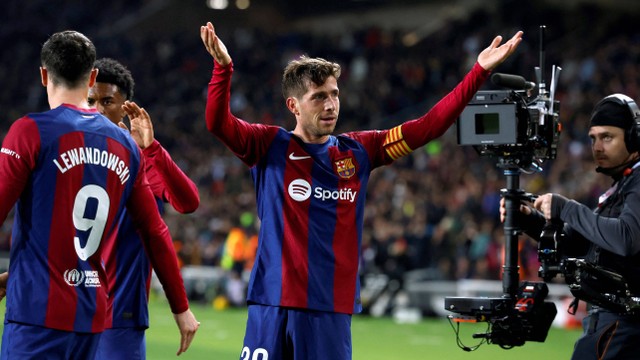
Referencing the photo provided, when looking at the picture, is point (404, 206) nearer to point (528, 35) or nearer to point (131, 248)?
point (528, 35)

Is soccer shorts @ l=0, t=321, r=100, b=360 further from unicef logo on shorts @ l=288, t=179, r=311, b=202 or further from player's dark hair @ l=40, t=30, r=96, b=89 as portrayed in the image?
unicef logo on shorts @ l=288, t=179, r=311, b=202

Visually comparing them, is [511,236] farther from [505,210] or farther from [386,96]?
[386,96]

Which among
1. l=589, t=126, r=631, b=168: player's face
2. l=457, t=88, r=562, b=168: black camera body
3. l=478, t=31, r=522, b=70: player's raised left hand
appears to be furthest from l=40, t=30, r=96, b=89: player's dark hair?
l=589, t=126, r=631, b=168: player's face

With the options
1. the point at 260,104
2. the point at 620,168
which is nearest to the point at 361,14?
the point at 260,104

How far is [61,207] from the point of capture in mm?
3918

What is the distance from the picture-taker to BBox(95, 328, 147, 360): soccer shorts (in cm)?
520

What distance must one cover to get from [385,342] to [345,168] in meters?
8.46

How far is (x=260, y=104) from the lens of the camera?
27.3 meters

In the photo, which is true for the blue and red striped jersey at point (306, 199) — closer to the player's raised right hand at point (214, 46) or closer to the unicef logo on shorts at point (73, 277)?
the player's raised right hand at point (214, 46)

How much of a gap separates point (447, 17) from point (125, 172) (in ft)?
84.1

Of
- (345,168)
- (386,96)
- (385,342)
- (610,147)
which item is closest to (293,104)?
(345,168)

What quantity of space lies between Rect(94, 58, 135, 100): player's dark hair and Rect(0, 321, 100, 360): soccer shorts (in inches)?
80.8

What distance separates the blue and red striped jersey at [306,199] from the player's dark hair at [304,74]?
240 millimetres

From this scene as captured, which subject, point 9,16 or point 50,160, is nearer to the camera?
point 50,160
